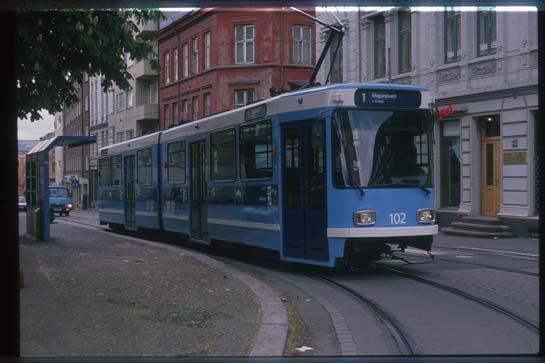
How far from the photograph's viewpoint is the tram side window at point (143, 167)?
2150 cm

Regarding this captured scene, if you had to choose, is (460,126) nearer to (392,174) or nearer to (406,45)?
(406,45)

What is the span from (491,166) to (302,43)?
1600 centimetres

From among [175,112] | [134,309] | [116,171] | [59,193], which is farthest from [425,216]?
[59,193]

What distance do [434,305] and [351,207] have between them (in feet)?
8.85

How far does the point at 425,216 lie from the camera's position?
12375 mm

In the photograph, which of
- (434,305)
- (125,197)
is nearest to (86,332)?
(434,305)

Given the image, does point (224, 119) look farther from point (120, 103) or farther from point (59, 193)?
point (59, 193)

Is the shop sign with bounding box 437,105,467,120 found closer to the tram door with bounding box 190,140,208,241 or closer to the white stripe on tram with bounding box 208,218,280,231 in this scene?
the tram door with bounding box 190,140,208,241

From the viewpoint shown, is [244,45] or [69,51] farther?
[244,45]

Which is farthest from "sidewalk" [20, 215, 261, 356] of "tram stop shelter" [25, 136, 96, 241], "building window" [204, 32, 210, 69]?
"building window" [204, 32, 210, 69]

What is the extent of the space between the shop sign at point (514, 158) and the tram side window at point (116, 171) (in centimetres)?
1206

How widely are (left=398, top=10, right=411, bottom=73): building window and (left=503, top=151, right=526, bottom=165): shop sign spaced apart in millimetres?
6820

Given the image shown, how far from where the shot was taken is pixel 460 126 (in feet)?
80.9

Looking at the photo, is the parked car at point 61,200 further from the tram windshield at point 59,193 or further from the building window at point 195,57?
the building window at point 195,57
